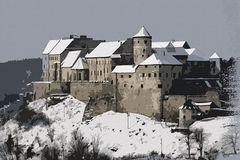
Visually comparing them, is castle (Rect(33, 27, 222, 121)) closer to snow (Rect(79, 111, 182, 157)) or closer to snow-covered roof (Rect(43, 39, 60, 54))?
snow (Rect(79, 111, 182, 157))

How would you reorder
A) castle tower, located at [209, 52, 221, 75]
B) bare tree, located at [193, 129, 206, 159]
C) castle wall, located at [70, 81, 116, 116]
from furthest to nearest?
castle tower, located at [209, 52, 221, 75], castle wall, located at [70, 81, 116, 116], bare tree, located at [193, 129, 206, 159]

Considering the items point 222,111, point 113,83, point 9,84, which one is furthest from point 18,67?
point 222,111

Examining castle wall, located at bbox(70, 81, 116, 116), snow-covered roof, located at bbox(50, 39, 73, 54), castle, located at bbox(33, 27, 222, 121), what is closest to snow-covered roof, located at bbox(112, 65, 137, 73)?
castle, located at bbox(33, 27, 222, 121)

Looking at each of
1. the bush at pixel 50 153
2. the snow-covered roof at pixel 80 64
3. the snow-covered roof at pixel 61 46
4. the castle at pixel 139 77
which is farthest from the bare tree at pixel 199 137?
the snow-covered roof at pixel 61 46

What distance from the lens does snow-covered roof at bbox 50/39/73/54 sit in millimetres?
74688

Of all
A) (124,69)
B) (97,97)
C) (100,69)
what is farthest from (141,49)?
(100,69)

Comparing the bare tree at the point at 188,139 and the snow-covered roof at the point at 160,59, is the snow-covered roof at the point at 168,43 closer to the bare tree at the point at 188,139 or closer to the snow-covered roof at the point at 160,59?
the snow-covered roof at the point at 160,59

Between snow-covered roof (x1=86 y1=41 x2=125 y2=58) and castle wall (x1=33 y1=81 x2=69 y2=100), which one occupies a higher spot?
snow-covered roof (x1=86 y1=41 x2=125 y2=58)

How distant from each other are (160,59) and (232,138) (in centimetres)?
1069

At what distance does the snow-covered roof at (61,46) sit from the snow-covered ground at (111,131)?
23.8 feet

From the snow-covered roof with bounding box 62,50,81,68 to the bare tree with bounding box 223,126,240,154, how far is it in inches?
811

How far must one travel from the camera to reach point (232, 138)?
49.7m

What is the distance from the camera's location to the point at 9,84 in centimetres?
11319

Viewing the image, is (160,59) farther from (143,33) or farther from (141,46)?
(143,33)
